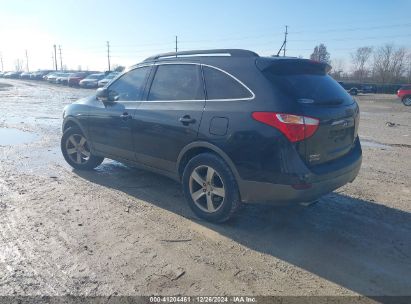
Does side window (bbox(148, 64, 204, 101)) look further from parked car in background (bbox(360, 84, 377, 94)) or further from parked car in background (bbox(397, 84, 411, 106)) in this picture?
parked car in background (bbox(360, 84, 377, 94))

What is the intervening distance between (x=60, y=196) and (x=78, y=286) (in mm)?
2264

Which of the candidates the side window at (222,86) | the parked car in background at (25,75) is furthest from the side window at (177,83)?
the parked car in background at (25,75)

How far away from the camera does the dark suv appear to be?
11.0 feet

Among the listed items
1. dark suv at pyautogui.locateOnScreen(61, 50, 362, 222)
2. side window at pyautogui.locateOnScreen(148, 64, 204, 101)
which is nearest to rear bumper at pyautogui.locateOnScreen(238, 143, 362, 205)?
dark suv at pyautogui.locateOnScreen(61, 50, 362, 222)

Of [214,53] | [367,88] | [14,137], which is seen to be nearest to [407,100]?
[367,88]

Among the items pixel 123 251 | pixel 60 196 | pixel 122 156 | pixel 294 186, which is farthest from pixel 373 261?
pixel 60 196

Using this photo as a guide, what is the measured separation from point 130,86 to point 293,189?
9.80 ft

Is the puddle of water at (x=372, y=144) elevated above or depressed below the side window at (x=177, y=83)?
below

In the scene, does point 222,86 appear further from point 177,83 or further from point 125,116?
point 125,116

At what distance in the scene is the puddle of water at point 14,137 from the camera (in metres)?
8.20

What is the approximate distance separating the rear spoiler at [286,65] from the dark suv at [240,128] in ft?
0.04

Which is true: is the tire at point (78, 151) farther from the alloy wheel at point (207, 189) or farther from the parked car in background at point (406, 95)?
the parked car in background at point (406, 95)

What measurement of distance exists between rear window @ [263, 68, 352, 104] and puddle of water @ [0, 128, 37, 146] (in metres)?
6.98

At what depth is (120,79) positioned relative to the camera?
209 inches
